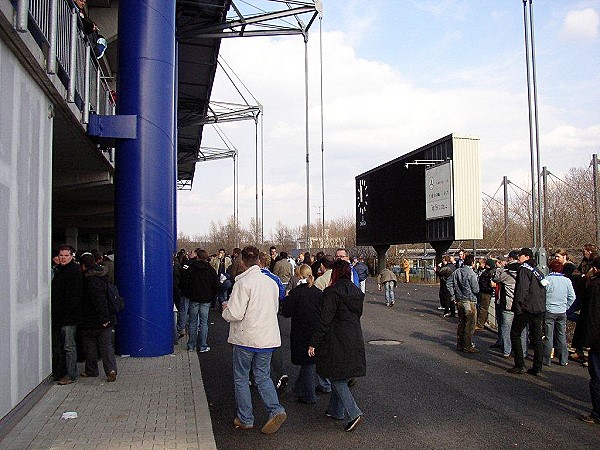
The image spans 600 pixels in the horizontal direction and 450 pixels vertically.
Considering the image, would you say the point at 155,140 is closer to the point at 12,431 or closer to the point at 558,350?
the point at 12,431

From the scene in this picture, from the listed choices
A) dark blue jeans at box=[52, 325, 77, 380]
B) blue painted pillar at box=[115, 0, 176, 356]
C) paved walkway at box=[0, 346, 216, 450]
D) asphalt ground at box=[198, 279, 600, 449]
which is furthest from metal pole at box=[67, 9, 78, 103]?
asphalt ground at box=[198, 279, 600, 449]

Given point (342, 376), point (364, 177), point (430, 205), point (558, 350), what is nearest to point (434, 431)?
point (342, 376)

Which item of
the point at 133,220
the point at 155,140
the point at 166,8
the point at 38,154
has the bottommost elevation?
the point at 133,220

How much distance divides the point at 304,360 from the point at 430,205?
23.1m

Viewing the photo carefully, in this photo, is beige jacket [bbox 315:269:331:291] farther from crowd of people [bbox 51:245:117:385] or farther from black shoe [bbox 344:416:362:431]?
crowd of people [bbox 51:245:117:385]

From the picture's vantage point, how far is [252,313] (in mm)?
6578

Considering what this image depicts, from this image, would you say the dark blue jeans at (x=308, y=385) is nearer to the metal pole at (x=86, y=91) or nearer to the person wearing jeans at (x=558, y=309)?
the person wearing jeans at (x=558, y=309)

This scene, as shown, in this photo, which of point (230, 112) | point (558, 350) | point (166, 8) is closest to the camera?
point (558, 350)

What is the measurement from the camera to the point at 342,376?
652cm

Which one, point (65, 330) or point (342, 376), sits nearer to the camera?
point (342, 376)

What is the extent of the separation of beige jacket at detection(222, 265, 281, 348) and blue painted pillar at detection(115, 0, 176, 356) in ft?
14.8

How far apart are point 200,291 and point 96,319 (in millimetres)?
2871

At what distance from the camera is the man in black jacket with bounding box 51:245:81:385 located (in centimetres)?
843

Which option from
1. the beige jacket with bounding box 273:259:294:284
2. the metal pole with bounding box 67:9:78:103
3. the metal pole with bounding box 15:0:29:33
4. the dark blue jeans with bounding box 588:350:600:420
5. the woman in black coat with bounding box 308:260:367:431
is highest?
the metal pole with bounding box 67:9:78:103
